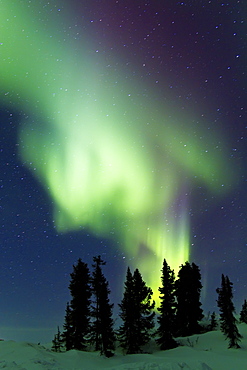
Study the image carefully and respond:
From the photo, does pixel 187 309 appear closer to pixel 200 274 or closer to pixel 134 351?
pixel 200 274

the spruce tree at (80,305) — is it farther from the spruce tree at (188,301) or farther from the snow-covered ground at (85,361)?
the spruce tree at (188,301)

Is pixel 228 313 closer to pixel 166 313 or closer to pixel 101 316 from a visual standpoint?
pixel 166 313

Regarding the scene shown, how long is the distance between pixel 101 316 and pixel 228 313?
52.6 feet

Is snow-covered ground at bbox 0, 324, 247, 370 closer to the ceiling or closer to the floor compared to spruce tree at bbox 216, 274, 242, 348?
closer to the floor

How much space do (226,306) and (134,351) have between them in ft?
43.0

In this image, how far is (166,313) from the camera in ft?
120

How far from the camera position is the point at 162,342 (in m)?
34.8

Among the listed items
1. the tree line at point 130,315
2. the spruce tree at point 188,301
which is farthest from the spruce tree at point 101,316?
the spruce tree at point 188,301

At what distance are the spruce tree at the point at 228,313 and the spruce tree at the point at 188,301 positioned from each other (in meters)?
7.44

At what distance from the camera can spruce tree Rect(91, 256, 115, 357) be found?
30.5 meters

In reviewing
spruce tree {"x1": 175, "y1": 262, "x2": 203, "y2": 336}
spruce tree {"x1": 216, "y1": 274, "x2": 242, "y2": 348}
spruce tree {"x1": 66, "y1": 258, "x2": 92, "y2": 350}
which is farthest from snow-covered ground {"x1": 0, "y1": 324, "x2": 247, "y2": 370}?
spruce tree {"x1": 175, "y1": 262, "x2": 203, "y2": 336}

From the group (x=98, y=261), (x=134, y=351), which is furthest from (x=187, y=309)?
(x=98, y=261)

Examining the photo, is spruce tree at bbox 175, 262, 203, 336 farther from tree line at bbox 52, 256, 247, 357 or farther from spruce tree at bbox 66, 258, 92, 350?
spruce tree at bbox 66, 258, 92, 350

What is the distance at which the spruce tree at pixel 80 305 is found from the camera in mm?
32666
